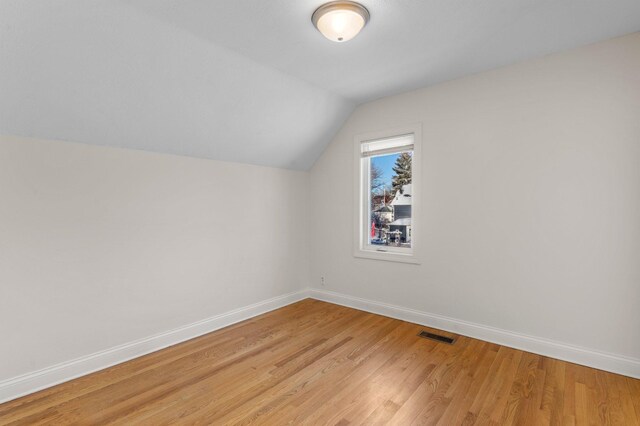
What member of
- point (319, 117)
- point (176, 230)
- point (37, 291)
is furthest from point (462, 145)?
point (37, 291)

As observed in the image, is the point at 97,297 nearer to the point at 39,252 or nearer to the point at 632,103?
the point at 39,252

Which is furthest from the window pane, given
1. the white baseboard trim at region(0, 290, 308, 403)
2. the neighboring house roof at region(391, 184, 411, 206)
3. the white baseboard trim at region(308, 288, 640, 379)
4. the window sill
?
the white baseboard trim at region(0, 290, 308, 403)

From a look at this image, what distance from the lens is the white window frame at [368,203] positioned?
3387 mm

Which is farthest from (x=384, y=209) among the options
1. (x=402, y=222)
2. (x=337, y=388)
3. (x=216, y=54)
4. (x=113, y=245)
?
(x=113, y=245)

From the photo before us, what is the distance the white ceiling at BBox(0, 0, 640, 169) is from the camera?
6.15 feet

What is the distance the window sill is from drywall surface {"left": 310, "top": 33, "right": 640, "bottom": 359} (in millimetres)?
108

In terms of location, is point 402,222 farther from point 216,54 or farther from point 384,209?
point 216,54

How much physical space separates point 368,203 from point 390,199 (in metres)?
0.30

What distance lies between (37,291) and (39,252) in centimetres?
28

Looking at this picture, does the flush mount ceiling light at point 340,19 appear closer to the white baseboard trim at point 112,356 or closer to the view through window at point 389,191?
the view through window at point 389,191

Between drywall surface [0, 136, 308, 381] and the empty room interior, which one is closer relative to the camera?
the empty room interior

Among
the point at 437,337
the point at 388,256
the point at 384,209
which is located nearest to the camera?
the point at 437,337

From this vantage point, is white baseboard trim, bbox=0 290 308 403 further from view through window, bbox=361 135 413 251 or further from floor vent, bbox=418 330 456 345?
floor vent, bbox=418 330 456 345

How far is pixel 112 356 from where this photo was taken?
2523 mm
